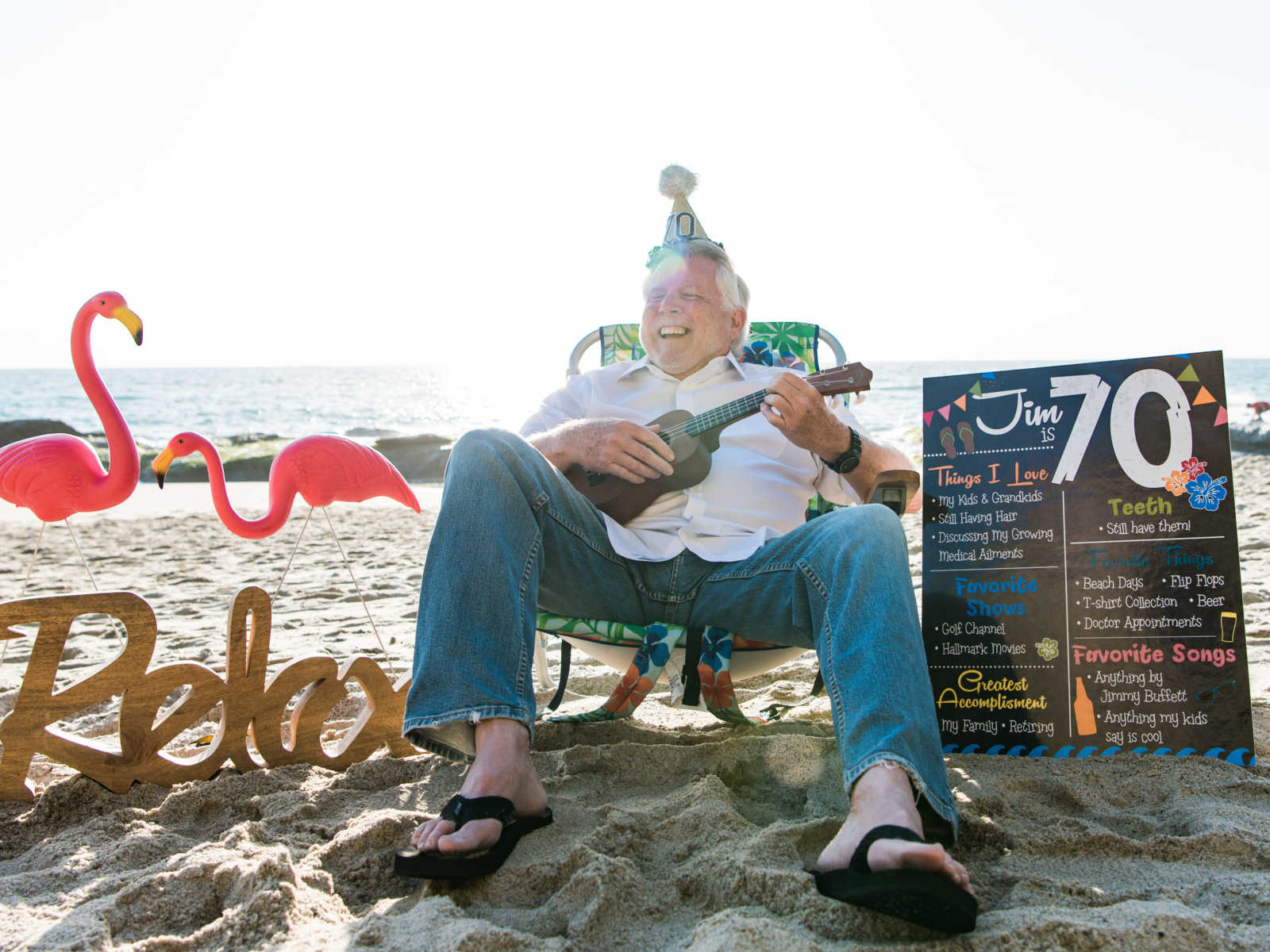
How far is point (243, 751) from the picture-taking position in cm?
218

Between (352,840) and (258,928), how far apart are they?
0.31 m

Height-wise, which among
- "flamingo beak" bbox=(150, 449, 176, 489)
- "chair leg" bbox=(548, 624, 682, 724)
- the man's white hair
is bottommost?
"chair leg" bbox=(548, 624, 682, 724)

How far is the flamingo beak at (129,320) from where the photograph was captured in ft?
8.26

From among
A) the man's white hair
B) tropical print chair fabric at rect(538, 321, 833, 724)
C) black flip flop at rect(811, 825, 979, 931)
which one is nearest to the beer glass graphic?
tropical print chair fabric at rect(538, 321, 833, 724)

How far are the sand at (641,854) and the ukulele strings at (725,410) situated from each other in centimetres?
84

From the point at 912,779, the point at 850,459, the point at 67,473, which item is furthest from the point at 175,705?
the point at 850,459

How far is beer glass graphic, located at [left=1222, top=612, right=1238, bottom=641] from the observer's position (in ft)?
6.73

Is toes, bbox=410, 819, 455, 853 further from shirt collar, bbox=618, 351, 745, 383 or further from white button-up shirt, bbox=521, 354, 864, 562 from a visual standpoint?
shirt collar, bbox=618, 351, 745, 383

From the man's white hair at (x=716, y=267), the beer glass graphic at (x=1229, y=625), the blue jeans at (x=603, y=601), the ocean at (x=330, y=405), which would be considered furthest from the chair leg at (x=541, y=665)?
the ocean at (x=330, y=405)

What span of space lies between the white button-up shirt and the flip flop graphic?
282mm

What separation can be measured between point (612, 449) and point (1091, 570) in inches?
47.7

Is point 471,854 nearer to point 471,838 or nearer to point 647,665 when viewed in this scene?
point 471,838

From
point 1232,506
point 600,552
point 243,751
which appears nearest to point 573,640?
point 600,552

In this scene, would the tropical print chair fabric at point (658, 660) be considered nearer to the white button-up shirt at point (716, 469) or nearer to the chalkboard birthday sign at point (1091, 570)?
the white button-up shirt at point (716, 469)
